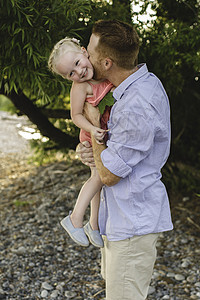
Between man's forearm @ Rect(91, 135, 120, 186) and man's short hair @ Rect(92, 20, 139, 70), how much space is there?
1.24 feet

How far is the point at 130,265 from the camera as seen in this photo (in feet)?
6.35

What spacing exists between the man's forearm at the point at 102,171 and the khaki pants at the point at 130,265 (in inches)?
11.6

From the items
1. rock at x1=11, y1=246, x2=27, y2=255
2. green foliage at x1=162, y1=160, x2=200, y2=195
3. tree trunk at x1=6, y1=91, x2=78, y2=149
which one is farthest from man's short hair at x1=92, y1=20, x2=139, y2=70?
green foliage at x1=162, y1=160, x2=200, y2=195

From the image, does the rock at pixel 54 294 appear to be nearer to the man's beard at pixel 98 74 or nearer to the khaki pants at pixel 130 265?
the khaki pants at pixel 130 265

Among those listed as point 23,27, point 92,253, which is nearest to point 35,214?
point 92,253

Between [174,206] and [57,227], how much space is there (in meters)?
1.31

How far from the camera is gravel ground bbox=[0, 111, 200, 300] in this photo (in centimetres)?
320

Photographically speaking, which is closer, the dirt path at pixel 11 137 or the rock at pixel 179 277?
the rock at pixel 179 277

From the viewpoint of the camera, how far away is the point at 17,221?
4.46 meters

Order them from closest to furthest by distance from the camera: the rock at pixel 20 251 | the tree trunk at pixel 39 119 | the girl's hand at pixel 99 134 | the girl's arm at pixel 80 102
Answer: the girl's hand at pixel 99 134
the girl's arm at pixel 80 102
the tree trunk at pixel 39 119
the rock at pixel 20 251

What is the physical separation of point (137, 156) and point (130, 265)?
54cm

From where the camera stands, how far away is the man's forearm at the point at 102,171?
1.81m

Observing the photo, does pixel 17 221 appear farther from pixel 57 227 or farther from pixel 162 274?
pixel 162 274

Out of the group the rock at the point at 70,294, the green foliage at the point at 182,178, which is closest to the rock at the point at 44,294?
the rock at the point at 70,294
